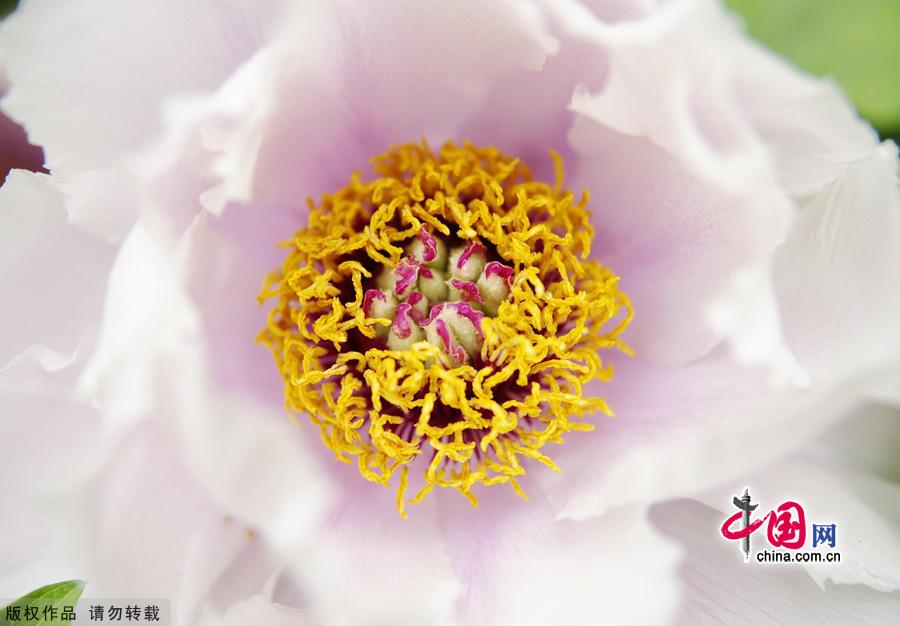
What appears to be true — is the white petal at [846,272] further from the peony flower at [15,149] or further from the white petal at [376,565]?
the peony flower at [15,149]

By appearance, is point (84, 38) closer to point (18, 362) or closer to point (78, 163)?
point (78, 163)

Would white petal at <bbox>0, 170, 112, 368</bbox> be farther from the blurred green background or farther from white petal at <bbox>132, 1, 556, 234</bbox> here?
the blurred green background

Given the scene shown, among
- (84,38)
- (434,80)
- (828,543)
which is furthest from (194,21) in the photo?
(828,543)

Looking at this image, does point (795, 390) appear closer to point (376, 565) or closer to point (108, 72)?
point (376, 565)

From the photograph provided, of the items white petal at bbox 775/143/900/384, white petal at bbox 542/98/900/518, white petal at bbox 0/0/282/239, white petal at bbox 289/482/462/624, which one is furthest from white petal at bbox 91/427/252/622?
white petal at bbox 775/143/900/384

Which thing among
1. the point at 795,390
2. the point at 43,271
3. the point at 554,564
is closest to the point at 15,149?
the point at 43,271
